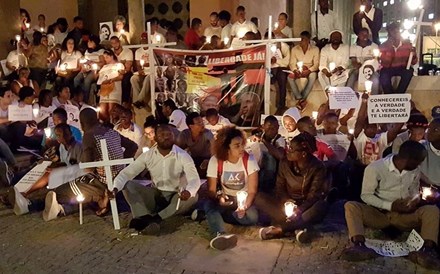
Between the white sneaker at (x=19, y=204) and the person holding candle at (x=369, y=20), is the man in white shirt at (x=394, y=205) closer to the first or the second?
the white sneaker at (x=19, y=204)

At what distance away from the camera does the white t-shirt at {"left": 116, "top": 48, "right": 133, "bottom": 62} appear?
41.3 ft

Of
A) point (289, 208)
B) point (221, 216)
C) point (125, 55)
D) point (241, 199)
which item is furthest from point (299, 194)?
point (125, 55)

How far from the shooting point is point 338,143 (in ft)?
28.0

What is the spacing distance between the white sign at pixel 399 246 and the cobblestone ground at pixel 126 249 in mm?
110

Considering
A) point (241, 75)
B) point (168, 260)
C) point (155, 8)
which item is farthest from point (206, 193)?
point (155, 8)

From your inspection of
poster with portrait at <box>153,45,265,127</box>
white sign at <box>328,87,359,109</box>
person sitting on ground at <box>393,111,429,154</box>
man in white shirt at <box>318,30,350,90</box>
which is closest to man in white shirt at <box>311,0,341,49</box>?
man in white shirt at <box>318,30,350,90</box>

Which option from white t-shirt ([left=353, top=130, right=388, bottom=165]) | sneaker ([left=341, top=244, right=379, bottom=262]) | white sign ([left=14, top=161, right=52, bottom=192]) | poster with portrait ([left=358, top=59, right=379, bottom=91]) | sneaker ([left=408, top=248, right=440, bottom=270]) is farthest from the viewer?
poster with portrait ([left=358, top=59, right=379, bottom=91])

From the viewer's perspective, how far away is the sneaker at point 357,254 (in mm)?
5930

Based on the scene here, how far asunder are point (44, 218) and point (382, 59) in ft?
20.0

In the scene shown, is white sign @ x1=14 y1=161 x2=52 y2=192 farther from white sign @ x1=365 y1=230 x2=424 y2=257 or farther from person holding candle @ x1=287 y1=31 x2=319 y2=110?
person holding candle @ x1=287 y1=31 x2=319 y2=110

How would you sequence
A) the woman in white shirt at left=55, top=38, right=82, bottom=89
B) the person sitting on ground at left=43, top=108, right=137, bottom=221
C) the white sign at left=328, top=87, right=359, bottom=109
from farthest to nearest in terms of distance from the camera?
the woman in white shirt at left=55, top=38, right=82, bottom=89 < the white sign at left=328, top=87, right=359, bottom=109 < the person sitting on ground at left=43, top=108, right=137, bottom=221

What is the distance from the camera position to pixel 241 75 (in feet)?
35.7

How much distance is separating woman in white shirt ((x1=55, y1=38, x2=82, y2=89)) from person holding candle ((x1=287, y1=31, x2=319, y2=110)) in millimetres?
4667

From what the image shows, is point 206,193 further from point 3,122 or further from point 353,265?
point 3,122
